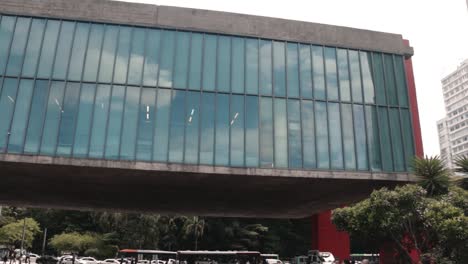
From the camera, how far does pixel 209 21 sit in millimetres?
26750

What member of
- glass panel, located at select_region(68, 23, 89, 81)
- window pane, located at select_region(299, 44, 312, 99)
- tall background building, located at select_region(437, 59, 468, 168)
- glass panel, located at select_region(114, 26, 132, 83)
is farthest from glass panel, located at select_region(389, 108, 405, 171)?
tall background building, located at select_region(437, 59, 468, 168)

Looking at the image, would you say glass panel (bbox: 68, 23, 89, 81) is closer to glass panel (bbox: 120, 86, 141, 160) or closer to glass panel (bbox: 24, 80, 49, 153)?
glass panel (bbox: 24, 80, 49, 153)

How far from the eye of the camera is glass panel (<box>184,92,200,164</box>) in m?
24.3

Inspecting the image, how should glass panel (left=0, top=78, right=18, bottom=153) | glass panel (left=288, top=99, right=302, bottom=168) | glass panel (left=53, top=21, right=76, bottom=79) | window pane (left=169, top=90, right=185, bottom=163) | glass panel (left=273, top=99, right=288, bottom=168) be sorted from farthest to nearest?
1. glass panel (left=288, top=99, right=302, bottom=168)
2. glass panel (left=273, top=99, right=288, bottom=168)
3. glass panel (left=53, top=21, right=76, bottom=79)
4. window pane (left=169, top=90, right=185, bottom=163)
5. glass panel (left=0, top=78, right=18, bottom=153)

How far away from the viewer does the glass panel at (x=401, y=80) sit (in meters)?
27.7

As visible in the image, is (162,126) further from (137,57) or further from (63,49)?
(63,49)

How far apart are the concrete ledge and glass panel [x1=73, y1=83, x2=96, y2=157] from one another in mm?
4839

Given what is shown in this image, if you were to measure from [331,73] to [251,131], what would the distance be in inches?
277

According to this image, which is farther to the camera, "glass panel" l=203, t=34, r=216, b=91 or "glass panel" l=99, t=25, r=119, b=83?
"glass panel" l=203, t=34, r=216, b=91

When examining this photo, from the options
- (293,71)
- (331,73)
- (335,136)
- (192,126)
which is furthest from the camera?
(331,73)

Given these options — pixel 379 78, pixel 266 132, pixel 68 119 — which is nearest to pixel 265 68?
pixel 266 132

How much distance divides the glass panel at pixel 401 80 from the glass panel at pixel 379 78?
1.10 m

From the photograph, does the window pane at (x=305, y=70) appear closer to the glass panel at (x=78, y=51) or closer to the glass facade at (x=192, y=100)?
the glass facade at (x=192, y=100)

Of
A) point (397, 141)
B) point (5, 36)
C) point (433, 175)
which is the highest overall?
point (5, 36)
